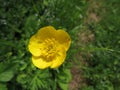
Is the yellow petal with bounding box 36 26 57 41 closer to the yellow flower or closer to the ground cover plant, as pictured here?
the yellow flower

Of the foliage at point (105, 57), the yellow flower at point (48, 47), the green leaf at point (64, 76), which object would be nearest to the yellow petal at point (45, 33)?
the yellow flower at point (48, 47)

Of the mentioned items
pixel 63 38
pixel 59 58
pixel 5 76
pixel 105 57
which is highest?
pixel 63 38

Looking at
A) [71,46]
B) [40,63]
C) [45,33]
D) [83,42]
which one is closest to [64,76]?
[71,46]

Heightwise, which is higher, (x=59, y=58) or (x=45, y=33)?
(x=45, y=33)

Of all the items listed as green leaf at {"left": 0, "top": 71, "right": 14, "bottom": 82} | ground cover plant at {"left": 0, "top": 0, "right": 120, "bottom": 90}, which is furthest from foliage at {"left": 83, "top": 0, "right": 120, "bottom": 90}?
green leaf at {"left": 0, "top": 71, "right": 14, "bottom": 82}

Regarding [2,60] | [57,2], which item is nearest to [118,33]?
[57,2]

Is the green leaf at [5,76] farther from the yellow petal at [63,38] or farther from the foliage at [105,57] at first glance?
the foliage at [105,57]

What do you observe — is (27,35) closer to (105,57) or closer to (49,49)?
(49,49)
